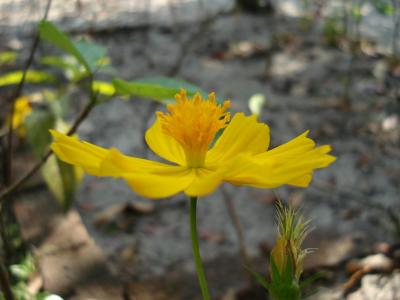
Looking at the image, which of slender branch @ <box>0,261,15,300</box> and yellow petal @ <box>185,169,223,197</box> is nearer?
yellow petal @ <box>185,169,223,197</box>

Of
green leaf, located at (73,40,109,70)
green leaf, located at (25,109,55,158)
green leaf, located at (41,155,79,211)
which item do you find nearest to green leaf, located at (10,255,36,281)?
green leaf, located at (41,155,79,211)

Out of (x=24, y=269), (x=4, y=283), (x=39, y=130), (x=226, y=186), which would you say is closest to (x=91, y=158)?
(x=4, y=283)

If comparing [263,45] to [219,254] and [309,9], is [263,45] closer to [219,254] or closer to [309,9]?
[309,9]

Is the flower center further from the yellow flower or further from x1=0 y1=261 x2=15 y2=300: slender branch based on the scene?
x1=0 y1=261 x2=15 y2=300: slender branch

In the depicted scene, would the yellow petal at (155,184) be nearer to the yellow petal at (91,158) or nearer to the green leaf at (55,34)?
the yellow petal at (91,158)

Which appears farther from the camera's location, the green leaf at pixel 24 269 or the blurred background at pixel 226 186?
the blurred background at pixel 226 186

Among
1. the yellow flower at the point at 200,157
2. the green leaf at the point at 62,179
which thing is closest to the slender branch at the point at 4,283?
the yellow flower at the point at 200,157

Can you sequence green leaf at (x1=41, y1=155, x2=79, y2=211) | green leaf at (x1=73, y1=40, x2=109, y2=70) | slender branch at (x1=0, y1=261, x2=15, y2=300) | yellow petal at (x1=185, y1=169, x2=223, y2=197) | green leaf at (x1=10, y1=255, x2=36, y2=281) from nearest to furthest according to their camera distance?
yellow petal at (x1=185, y1=169, x2=223, y2=197) < slender branch at (x1=0, y1=261, x2=15, y2=300) < green leaf at (x1=73, y1=40, x2=109, y2=70) < green leaf at (x1=10, y1=255, x2=36, y2=281) < green leaf at (x1=41, y1=155, x2=79, y2=211)
